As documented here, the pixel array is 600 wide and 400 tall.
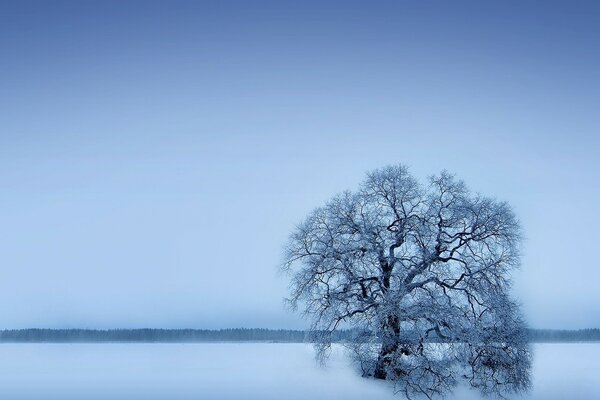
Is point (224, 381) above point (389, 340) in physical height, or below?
below

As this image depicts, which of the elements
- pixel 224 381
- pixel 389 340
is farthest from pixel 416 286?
pixel 224 381

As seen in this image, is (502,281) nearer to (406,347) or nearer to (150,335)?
(406,347)

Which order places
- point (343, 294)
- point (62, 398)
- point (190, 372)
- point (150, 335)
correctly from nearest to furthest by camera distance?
point (62, 398) < point (343, 294) < point (190, 372) < point (150, 335)

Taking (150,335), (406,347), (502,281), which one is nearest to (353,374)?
(406,347)

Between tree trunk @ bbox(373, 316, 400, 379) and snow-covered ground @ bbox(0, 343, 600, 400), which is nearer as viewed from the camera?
snow-covered ground @ bbox(0, 343, 600, 400)

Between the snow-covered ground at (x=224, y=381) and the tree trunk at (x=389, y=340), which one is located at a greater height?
the tree trunk at (x=389, y=340)

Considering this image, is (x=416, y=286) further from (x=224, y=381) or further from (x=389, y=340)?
(x=224, y=381)

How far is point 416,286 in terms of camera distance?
25.0 m

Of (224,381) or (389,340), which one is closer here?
(389,340)

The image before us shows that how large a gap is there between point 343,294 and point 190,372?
9693mm

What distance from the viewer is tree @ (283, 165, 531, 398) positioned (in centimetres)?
2373

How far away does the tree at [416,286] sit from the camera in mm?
23734

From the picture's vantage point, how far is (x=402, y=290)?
949 inches

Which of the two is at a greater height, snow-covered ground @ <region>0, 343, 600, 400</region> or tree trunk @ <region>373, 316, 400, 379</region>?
tree trunk @ <region>373, 316, 400, 379</region>
